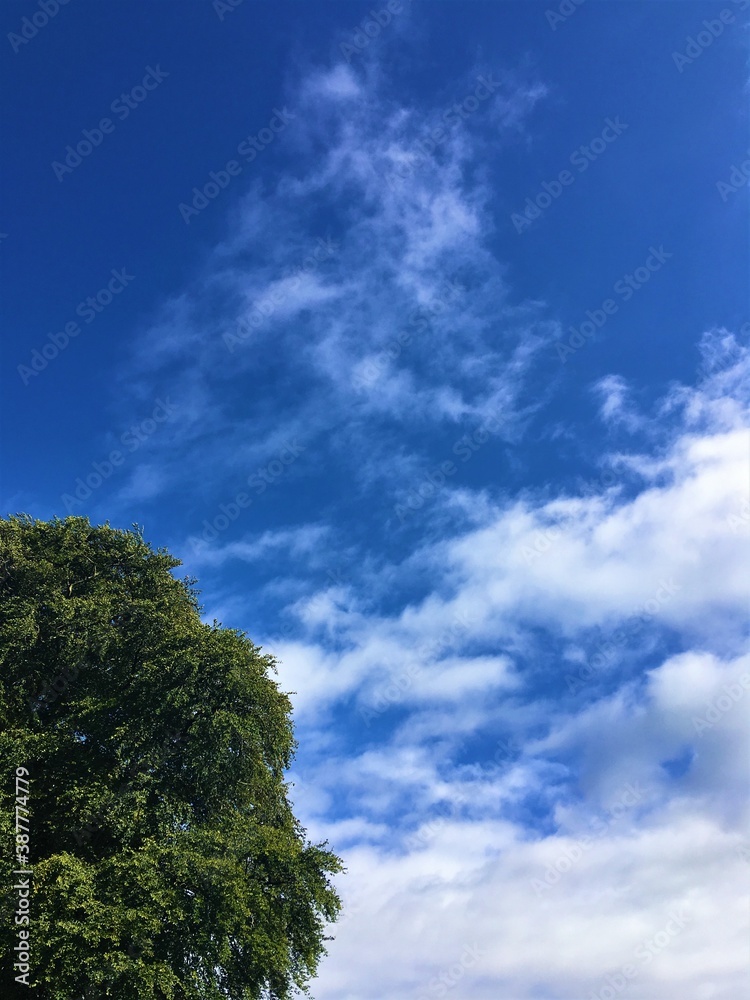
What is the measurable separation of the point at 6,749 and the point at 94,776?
345 cm

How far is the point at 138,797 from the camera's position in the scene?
2725 centimetres

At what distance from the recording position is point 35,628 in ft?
99.1

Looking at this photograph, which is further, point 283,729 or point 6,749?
point 283,729

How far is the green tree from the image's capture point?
24.1m

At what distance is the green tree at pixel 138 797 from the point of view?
2412 cm

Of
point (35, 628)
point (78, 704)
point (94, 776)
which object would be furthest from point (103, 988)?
point (35, 628)

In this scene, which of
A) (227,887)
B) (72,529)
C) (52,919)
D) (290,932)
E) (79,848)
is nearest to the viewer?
(52,919)

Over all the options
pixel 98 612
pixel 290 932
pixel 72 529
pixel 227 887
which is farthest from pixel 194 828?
pixel 72 529

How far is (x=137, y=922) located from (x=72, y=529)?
18.2 metres

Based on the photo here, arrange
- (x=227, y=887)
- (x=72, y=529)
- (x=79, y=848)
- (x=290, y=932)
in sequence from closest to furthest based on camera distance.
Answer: (x=227, y=887) < (x=79, y=848) < (x=290, y=932) < (x=72, y=529)

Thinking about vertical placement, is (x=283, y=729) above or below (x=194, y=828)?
above

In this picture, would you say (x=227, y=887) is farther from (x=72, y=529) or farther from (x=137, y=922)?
(x=72, y=529)

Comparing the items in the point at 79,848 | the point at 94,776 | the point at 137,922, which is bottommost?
the point at 137,922

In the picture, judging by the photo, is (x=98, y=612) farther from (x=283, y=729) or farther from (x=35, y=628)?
(x=283, y=729)
